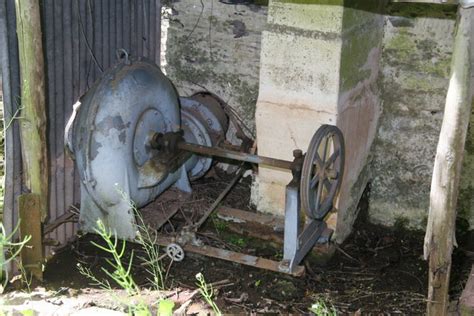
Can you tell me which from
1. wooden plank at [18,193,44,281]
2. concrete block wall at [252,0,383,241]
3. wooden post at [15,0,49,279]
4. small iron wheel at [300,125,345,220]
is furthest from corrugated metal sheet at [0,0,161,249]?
small iron wheel at [300,125,345,220]

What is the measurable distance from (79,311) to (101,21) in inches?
95.2

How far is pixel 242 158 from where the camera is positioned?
17.7 ft

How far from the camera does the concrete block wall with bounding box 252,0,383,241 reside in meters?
5.19

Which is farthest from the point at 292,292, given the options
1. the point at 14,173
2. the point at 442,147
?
the point at 14,173

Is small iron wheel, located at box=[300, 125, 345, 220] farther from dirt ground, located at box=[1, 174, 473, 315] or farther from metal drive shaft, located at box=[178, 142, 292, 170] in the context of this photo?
dirt ground, located at box=[1, 174, 473, 315]

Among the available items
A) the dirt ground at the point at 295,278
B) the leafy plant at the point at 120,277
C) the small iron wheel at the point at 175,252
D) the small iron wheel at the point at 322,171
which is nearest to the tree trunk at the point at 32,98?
the leafy plant at the point at 120,277

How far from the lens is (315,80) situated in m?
5.30

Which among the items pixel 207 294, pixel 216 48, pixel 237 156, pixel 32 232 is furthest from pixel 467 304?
pixel 216 48

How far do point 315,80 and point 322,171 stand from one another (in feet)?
2.18

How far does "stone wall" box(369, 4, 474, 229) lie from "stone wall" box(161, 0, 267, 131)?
1135 millimetres

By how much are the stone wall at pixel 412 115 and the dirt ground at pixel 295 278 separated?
24 centimetres

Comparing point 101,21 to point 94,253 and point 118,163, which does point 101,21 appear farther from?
point 94,253

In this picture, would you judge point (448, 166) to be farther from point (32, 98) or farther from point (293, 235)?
point (32, 98)

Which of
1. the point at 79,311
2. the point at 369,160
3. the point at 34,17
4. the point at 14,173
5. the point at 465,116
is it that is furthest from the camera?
the point at 369,160
